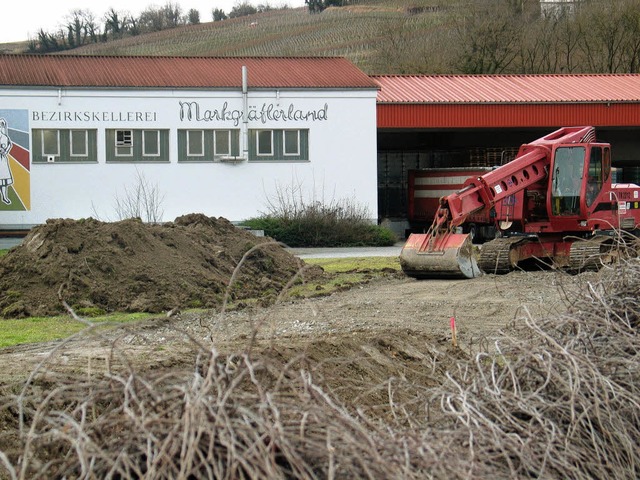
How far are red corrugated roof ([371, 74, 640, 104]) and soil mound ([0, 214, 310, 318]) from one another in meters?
17.3

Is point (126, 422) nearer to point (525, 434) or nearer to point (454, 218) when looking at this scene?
point (525, 434)

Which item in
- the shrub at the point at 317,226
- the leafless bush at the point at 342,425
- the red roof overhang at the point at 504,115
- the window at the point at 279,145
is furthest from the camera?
the red roof overhang at the point at 504,115

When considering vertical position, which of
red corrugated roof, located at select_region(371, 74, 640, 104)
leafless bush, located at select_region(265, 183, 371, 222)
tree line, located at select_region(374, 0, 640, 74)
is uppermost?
tree line, located at select_region(374, 0, 640, 74)

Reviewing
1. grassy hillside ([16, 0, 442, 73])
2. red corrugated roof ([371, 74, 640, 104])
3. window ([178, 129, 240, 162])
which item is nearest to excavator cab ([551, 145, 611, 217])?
window ([178, 129, 240, 162])

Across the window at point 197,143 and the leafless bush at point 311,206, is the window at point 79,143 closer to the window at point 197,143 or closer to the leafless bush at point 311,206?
the window at point 197,143

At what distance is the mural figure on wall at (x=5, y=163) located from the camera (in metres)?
33.0

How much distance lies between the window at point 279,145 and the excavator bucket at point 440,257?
16.0 m

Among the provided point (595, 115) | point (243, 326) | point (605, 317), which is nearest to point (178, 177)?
point (595, 115)

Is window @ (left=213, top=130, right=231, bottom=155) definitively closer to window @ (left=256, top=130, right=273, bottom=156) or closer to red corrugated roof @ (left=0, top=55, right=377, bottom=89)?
window @ (left=256, top=130, right=273, bottom=156)

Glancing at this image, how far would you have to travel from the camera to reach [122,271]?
59.3 ft

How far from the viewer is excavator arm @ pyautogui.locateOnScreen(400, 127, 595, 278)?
19219 mm

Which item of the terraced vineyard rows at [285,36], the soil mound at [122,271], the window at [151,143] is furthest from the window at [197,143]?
the terraced vineyard rows at [285,36]

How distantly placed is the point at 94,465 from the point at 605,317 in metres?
4.37

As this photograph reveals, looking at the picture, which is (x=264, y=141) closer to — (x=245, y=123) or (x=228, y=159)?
(x=245, y=123)
